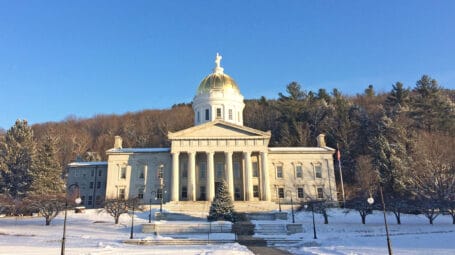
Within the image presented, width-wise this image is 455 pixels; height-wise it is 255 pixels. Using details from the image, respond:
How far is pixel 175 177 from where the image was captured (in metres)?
48.1

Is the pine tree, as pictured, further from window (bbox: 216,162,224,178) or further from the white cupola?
the white cupola

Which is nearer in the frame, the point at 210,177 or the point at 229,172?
the point at 210,177

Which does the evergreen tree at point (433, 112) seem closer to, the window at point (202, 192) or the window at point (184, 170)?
A: the window at point (202, 192)

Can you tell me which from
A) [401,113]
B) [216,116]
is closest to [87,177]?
[216,116]

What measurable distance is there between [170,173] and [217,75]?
1800cm

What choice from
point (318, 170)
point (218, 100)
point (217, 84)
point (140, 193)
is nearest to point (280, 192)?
point (318, 170)

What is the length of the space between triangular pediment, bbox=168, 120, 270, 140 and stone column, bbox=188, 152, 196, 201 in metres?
2.81

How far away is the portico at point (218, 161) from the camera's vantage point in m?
48.0

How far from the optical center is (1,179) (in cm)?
5366

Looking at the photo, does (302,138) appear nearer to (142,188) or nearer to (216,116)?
(216,116)

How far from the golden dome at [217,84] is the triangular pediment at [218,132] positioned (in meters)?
9.64

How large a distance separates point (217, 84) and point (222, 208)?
26.4m

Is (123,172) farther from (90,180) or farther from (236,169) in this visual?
(236,169)

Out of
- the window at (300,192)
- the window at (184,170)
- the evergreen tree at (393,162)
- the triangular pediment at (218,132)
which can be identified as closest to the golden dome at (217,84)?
the triangular pediment at (218,132)
